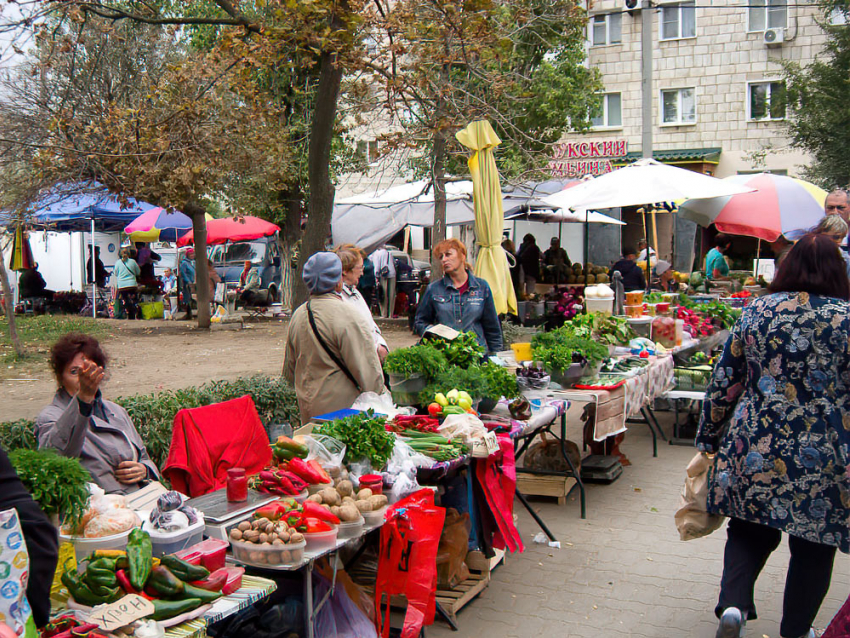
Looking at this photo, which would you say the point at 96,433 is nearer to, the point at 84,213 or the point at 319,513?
the point at 319,513

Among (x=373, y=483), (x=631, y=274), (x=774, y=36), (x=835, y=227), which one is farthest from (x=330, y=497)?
(x=774, y=36)

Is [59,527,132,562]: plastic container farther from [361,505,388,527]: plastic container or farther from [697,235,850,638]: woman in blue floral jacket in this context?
[697,235,850,638]: woman in blue floral jacket

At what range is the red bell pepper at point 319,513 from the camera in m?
3.30

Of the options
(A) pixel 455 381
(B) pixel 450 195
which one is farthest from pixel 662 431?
(B) pixel 450 195

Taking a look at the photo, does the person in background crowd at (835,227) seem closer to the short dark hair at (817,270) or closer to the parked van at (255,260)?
the short dark hair at (817,270)

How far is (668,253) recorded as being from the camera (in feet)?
94.2

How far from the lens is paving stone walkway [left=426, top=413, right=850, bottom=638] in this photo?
4328mm

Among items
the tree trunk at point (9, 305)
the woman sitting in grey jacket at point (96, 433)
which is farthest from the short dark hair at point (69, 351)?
the tree trunk at point (9, 305)

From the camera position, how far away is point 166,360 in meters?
13.5

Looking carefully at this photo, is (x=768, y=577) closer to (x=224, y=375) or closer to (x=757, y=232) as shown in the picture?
(x=757, y=232)

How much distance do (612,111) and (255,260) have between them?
13701 millimetres

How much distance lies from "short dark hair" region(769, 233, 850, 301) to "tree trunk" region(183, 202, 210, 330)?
14947 millimetres

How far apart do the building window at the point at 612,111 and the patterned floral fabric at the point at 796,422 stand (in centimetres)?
2734

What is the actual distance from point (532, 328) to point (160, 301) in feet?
34.2
